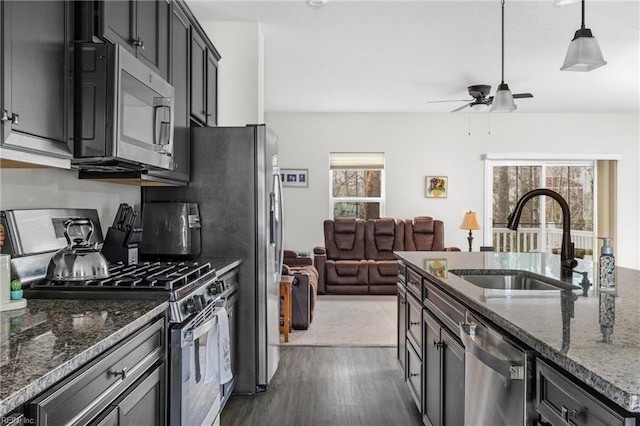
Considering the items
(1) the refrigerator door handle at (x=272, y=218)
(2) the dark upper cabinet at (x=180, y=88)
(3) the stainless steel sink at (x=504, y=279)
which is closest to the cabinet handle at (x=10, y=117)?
(2) the dark upper cabinet at (x=180, y=88)

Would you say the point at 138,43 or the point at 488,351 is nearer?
the point at 488,351

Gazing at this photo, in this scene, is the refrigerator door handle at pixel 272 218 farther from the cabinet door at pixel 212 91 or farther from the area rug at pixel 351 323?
the area rug at pixel 351 323

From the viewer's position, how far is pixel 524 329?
132cm

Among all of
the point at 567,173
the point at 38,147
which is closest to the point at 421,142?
the point at 567,173

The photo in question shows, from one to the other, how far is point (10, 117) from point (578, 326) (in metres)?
1.69

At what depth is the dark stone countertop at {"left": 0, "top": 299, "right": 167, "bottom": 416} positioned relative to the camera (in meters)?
1.04

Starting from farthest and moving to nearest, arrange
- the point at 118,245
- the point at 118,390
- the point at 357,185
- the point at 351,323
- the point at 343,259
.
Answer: the point at 357,185
the point at 343,259
the point at 351,323
the point at 118,245
the point at 118,390

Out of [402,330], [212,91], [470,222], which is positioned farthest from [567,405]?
[470,222]

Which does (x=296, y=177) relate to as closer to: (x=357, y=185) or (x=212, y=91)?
(x=357, y=185)

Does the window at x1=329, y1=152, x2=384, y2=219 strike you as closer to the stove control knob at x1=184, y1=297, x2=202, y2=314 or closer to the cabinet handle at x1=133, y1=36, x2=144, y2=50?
the cabinet handle at x1=133, y1=36, x2=144, y2=50

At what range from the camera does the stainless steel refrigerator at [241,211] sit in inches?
134

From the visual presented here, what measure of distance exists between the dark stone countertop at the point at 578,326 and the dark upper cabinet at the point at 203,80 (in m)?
1.96

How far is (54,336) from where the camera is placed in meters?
1.38

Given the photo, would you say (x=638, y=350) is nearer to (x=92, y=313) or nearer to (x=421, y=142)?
(x=92, y=313)
